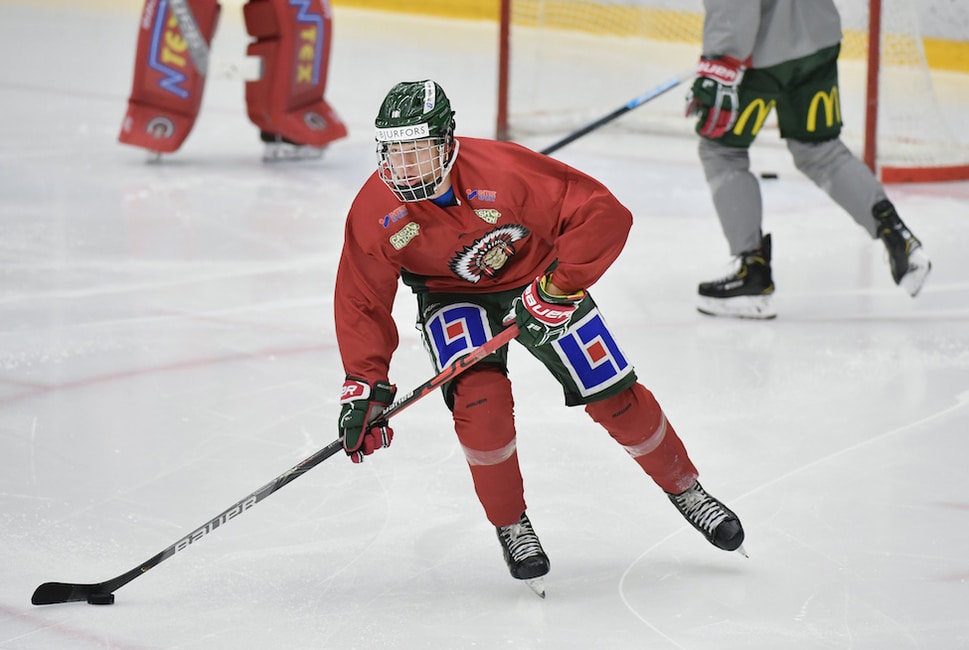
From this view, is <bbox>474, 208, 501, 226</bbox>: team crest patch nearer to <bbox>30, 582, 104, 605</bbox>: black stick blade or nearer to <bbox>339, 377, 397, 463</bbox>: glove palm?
<bbox>339, 377, 397, 463</bbox>: glove palm

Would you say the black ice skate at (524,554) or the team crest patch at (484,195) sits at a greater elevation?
the team crest patch at (484,195)

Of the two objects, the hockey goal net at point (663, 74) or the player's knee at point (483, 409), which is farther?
the hockey goal net at point (663, 74)

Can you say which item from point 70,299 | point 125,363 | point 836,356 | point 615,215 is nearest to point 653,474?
point 615,215

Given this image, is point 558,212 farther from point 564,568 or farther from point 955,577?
point 955,577

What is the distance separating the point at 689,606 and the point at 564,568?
0.21 metres

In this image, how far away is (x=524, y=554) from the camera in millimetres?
1999

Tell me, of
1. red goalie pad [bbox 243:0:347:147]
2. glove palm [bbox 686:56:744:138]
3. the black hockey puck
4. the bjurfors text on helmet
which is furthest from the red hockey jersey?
red goalie pad [bbox 243:0:347:147]

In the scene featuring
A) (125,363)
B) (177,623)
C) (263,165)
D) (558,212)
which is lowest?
(263,165)

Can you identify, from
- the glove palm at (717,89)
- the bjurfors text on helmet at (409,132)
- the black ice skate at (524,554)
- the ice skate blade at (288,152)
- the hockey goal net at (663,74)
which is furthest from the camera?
the ice skate blade at (288,152)

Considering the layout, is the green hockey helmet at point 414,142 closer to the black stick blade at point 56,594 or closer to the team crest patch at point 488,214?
the team crest patch at point 488,214

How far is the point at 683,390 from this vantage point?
294cm

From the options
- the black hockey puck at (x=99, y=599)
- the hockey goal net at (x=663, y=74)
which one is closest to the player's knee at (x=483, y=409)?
the black hockey puck at (x=99, y=599)

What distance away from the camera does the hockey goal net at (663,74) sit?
489cm

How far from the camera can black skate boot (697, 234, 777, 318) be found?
3475mm
